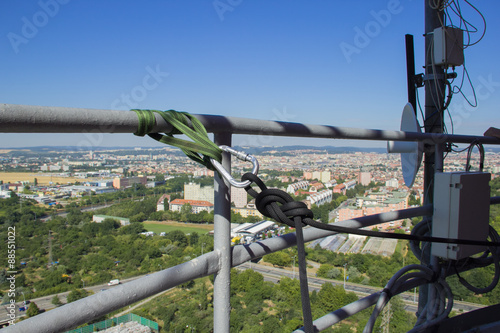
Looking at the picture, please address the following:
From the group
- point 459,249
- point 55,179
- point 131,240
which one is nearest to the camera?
point 459,249

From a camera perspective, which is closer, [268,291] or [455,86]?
[268,291]

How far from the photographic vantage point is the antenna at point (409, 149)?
1.85 meters

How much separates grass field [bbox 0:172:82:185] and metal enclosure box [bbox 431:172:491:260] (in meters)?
3.03

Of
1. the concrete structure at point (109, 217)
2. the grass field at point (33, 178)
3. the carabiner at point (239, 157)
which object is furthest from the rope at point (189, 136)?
the grass field at point (33, 178)

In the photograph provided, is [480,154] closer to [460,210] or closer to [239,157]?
[460,210]

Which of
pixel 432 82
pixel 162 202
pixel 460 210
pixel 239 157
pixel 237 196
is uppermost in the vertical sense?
pixel 432 82

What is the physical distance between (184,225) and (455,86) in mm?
2197

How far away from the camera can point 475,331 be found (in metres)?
1.45

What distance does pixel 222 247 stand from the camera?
0.84 metres

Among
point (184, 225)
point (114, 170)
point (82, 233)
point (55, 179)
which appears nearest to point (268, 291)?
point (184, 225)

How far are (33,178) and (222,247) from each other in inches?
118

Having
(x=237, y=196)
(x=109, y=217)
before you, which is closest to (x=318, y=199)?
(x=109, y=217)

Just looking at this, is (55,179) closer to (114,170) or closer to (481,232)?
(114,170)

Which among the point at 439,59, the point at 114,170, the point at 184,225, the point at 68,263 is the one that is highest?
the point at 439,59
